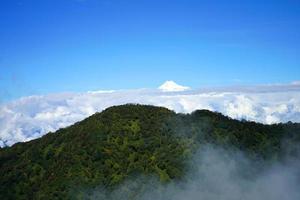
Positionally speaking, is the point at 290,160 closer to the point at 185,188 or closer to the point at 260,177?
the point at 260,177

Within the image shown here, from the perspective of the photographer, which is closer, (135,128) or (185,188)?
(185,188)

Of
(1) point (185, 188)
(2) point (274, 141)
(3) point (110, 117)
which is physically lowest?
(1) point (185, 188)

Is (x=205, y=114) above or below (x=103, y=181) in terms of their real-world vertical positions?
above

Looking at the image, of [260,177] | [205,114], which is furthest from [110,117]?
[260,177]

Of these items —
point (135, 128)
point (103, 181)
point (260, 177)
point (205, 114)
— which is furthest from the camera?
point (205, 114)

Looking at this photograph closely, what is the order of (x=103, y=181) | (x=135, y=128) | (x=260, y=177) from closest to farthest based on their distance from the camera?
(x=103, y=181), (x=260, y=177), (x=135, y=128)

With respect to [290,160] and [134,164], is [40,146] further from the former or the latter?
[290,160]

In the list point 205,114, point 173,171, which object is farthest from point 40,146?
point 205,114
